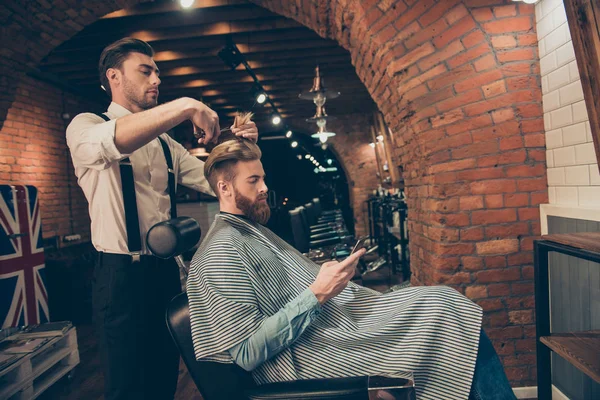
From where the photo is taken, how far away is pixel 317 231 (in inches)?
203

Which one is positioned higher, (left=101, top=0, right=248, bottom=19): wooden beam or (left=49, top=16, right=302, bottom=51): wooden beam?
(left=101, top=0, right=248, bottom=19): wooden beam

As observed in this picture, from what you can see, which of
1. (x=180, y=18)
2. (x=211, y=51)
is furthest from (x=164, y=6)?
A: (x=211, y=51)

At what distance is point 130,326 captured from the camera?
1.32 m

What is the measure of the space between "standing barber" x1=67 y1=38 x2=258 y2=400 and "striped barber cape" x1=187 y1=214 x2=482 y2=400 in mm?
319

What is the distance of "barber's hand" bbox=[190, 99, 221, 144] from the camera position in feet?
3.87

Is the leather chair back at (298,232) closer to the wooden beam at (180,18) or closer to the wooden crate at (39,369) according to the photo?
the wooden crate at (39,369)

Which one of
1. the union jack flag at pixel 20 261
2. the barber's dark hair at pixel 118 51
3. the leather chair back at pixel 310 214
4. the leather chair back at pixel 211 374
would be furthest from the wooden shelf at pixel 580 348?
the leather chair back at pixel 310 214

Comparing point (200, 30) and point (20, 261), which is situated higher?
point (200, 30)

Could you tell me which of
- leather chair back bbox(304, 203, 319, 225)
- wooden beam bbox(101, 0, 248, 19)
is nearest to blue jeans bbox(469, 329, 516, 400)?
wooden beam bbox(101, 0, 248, 19)

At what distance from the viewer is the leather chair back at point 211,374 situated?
42.1 inches

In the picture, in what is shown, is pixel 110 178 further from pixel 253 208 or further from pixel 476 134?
pixel 476 134

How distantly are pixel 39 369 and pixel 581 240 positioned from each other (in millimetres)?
3020

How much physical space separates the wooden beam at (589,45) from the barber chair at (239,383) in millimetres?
1207

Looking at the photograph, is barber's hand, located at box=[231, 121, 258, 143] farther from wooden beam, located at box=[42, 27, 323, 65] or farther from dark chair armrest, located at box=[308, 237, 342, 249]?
wooden beam, located at box=[42, 27, 323, 65]
